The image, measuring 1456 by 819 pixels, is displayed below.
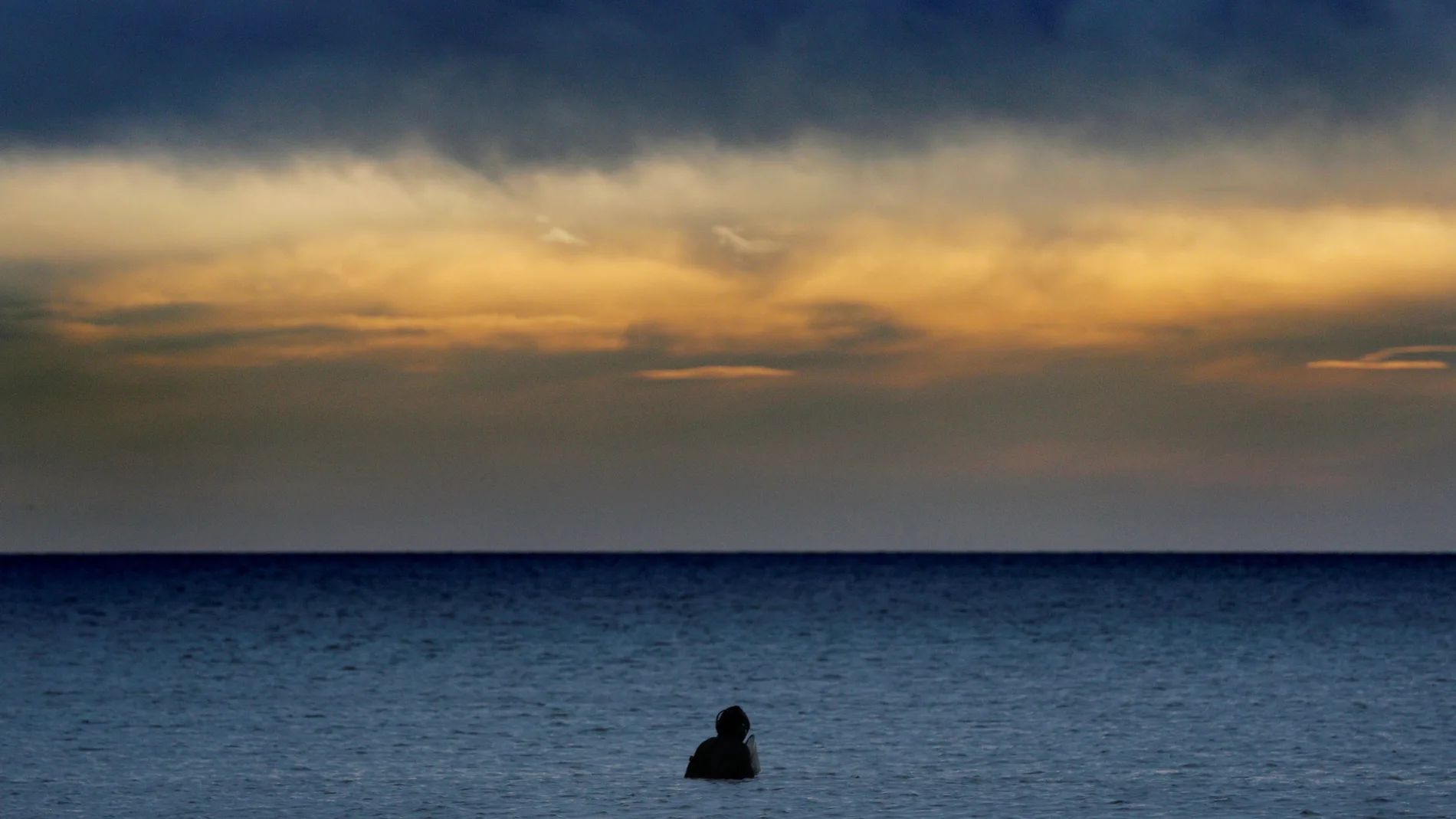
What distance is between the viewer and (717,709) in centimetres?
4284

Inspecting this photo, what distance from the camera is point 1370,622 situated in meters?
90.0

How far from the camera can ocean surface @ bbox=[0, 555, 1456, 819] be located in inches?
1128

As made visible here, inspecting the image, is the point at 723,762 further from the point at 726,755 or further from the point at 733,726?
the point at 733,726

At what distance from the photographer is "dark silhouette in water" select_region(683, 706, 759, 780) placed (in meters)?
30.1

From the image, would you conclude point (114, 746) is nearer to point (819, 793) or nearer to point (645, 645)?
point (819, 793)

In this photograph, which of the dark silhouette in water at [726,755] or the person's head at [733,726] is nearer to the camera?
the dark silhouette in water at [726,755]

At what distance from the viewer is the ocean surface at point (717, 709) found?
1128 inches

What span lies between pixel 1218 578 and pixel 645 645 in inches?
4995

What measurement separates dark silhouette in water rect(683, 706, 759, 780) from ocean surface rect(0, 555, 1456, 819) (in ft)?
1.34

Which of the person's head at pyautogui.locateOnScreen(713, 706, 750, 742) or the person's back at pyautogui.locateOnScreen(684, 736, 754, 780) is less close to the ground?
the person's head at pyautogui.locateOnScreen(713, 706, 750, 742)

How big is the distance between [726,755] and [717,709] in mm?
12849

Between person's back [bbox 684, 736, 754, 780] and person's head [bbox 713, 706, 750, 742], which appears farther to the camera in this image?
person's head [bbox 713, 706, 750, 742]

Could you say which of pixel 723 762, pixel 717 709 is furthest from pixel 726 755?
pixel 717 709

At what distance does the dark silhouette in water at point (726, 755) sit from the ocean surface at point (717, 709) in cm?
41
